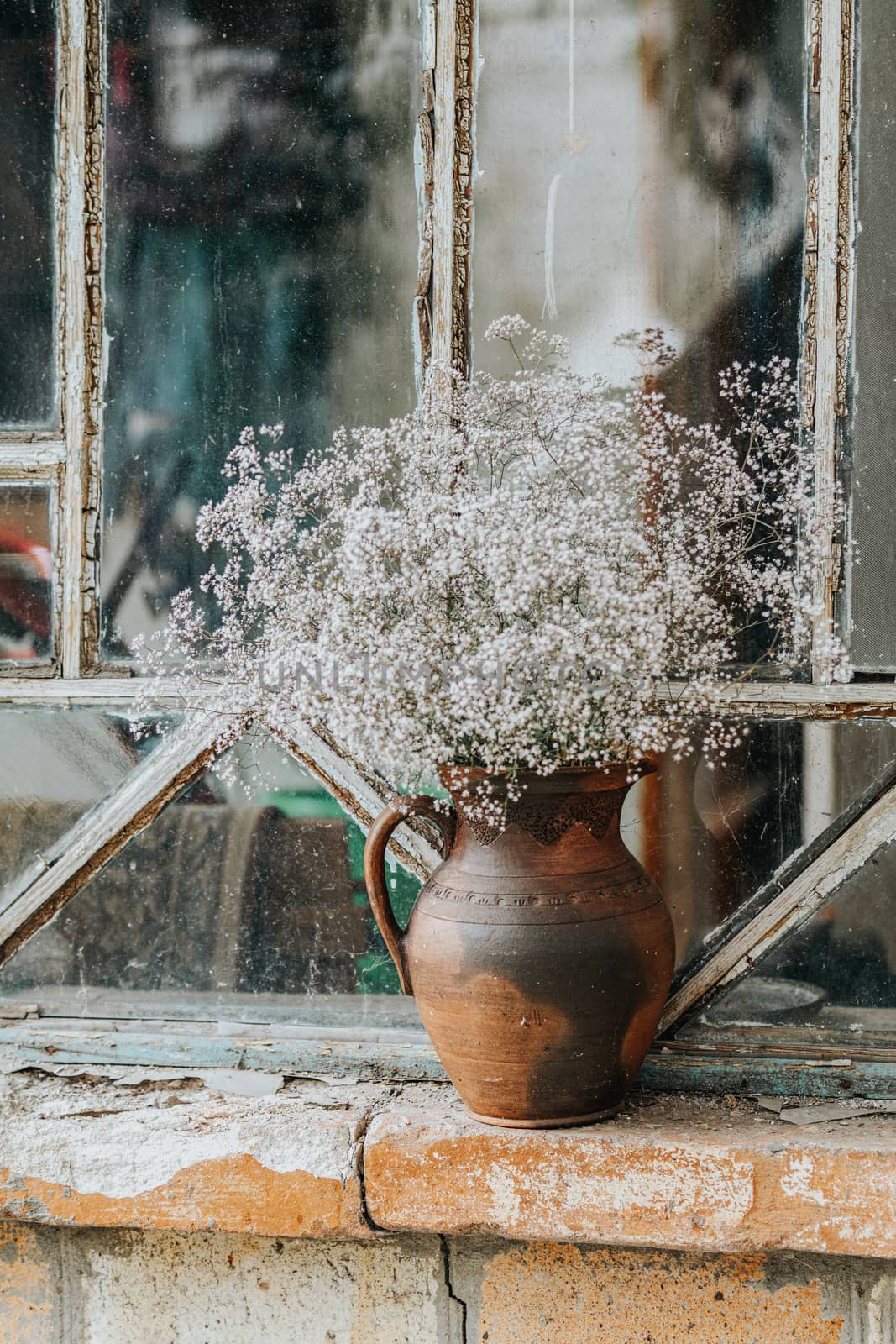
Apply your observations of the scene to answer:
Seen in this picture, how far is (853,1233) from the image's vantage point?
1.84m

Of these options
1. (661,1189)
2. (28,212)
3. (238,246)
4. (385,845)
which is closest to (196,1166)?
(385,845)

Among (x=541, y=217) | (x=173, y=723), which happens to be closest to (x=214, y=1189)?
(x=173, y=723)

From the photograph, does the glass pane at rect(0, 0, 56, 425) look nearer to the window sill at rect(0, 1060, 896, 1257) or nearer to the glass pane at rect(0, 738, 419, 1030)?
the glass pane at rect(0, 738, 419, 1030)

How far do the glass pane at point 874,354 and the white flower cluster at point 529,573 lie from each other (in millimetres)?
105

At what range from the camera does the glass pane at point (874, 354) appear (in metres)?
2.18

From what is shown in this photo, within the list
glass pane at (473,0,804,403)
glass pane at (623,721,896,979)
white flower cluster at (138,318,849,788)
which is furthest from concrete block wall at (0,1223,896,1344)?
glass pane at (473,0,804,403)

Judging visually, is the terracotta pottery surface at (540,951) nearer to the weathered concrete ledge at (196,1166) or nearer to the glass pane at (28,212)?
the weathered concrete ledge at (196,1166)

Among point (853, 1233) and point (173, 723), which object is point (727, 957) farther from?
point (173, 723)

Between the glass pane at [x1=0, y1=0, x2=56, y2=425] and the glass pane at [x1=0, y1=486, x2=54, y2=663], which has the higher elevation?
the glass pane at [x1=0, y1=0, x2=56, y2=425]

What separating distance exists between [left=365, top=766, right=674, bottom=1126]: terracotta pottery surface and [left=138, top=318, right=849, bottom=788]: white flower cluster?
114mm

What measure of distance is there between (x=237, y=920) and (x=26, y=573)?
811 millimetres

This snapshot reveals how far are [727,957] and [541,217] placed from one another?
143 centimetres

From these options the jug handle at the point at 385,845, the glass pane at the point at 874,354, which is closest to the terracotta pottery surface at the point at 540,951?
the jug handle at the point at 385,845

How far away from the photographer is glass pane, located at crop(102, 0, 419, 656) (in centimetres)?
232
